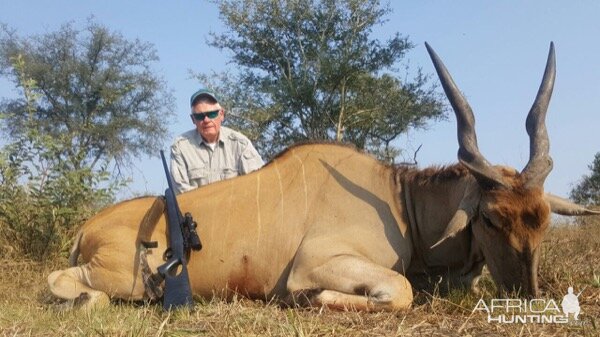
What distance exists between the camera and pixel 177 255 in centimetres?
382

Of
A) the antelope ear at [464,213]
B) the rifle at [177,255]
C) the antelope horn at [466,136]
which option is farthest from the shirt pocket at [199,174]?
the antelope ear at [464,213]

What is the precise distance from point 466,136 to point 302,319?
1448mm

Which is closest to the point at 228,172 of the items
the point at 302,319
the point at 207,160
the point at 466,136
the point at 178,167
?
the point at 207,160

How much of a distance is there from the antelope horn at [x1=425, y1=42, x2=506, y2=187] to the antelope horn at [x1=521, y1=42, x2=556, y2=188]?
0.57 ft

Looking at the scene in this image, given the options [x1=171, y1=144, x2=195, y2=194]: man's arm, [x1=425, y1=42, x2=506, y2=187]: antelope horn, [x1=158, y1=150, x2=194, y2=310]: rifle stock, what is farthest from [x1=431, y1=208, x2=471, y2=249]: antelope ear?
[x1=171, y1=144, x2=195, y2=194]: man's arm

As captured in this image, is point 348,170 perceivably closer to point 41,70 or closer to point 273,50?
point 273,50

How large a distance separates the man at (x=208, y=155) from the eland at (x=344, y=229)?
1.03m

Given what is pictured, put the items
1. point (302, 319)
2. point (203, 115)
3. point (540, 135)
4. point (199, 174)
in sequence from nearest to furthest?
point (302, 319) → point (540, 135) → point (203, 115) → point (199, 174)

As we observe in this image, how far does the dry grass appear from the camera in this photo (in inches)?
108

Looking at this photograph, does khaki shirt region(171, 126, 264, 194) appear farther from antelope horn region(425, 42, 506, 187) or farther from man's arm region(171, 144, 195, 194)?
antelope horn region(425, 42, 506, 187)

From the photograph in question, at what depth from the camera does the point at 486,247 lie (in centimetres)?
348

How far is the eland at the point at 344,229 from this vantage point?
340cm

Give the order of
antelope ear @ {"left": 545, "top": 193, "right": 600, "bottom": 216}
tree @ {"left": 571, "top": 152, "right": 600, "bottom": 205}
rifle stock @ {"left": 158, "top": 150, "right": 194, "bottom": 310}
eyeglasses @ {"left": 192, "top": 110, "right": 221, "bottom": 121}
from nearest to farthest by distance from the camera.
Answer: rifle stock @ {"left": 158, "top": 150, "right": 194, "bottom": 310}
antelope ear @ {"left": 545, "top": 193, "right": 600, "bottom": 216}
eyeglasses @ {"left": 192, "top": 110, "right": 221, "bottom": 121}
tree @ {"left": 571, "top": 152, "right": 600, "bottom": 205}

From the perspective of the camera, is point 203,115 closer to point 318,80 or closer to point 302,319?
point 302,319
